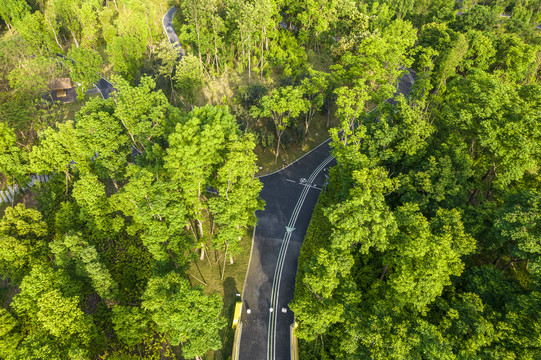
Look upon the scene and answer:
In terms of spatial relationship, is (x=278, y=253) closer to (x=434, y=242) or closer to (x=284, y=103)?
(x=434, y=242)

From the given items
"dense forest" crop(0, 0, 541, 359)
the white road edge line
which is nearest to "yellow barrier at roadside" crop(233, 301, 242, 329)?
the white road edge line

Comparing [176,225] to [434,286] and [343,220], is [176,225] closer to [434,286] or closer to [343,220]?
[343,220]

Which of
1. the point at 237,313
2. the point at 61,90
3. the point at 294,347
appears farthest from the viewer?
the point at 61,90

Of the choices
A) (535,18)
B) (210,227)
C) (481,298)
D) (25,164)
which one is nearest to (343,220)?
(481,298)

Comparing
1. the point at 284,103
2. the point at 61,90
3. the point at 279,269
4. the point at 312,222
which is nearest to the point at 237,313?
the point at 279,269

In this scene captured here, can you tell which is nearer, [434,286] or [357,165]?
[434,286]

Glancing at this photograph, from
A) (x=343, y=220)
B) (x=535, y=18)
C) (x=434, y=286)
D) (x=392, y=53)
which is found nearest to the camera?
(x=434, y=286)

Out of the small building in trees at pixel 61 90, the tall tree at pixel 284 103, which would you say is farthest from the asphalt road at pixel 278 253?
the small building in trees at pixel 61 90
